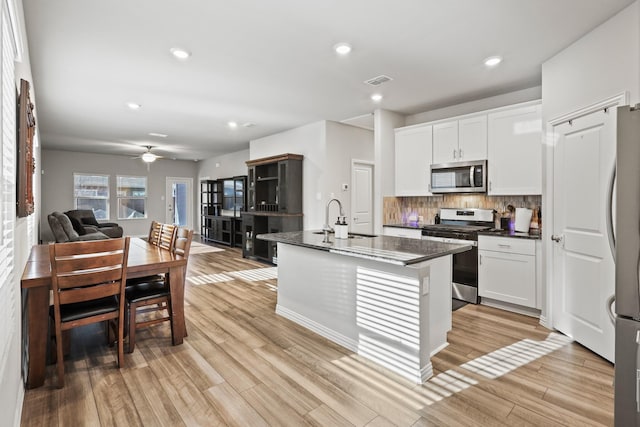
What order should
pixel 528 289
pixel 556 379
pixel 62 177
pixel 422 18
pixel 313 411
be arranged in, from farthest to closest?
pixel 62 177 → pixel 528 289 → pixel 422 18 → pixel 556 379 → pixel 313 411

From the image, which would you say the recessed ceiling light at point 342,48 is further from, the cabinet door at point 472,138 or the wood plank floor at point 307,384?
the wood plank floor at point 307,384

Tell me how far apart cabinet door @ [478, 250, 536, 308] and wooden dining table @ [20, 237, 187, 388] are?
10.8ft

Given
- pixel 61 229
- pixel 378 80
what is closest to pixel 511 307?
pixel 378 80

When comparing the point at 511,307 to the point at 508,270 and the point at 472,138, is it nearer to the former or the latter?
the point at 508,270

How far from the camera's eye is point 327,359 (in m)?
2.61

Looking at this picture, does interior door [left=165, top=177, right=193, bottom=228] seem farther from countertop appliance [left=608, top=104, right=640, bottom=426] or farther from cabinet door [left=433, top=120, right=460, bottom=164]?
countertop appliance [left=608, top=104, right=640, bottom=426]

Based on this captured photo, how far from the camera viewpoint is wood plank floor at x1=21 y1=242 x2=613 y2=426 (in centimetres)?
192

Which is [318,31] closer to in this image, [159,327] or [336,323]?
[336,323]

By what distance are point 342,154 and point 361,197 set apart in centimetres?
92

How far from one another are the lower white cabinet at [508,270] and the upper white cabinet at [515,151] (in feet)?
2.13

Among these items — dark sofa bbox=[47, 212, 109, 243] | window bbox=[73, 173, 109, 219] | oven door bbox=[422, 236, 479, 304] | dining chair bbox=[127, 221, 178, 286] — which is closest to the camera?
dining chair bbox=[127, 221, 178, 286]

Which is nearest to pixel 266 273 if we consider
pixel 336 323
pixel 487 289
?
pixel 336 323

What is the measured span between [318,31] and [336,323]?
252cm

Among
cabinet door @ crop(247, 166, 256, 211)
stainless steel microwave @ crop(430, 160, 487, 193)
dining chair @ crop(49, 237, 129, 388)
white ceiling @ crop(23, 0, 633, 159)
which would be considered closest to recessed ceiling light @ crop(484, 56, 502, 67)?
white ceiling @ crop(23, 0, 633, 159)
